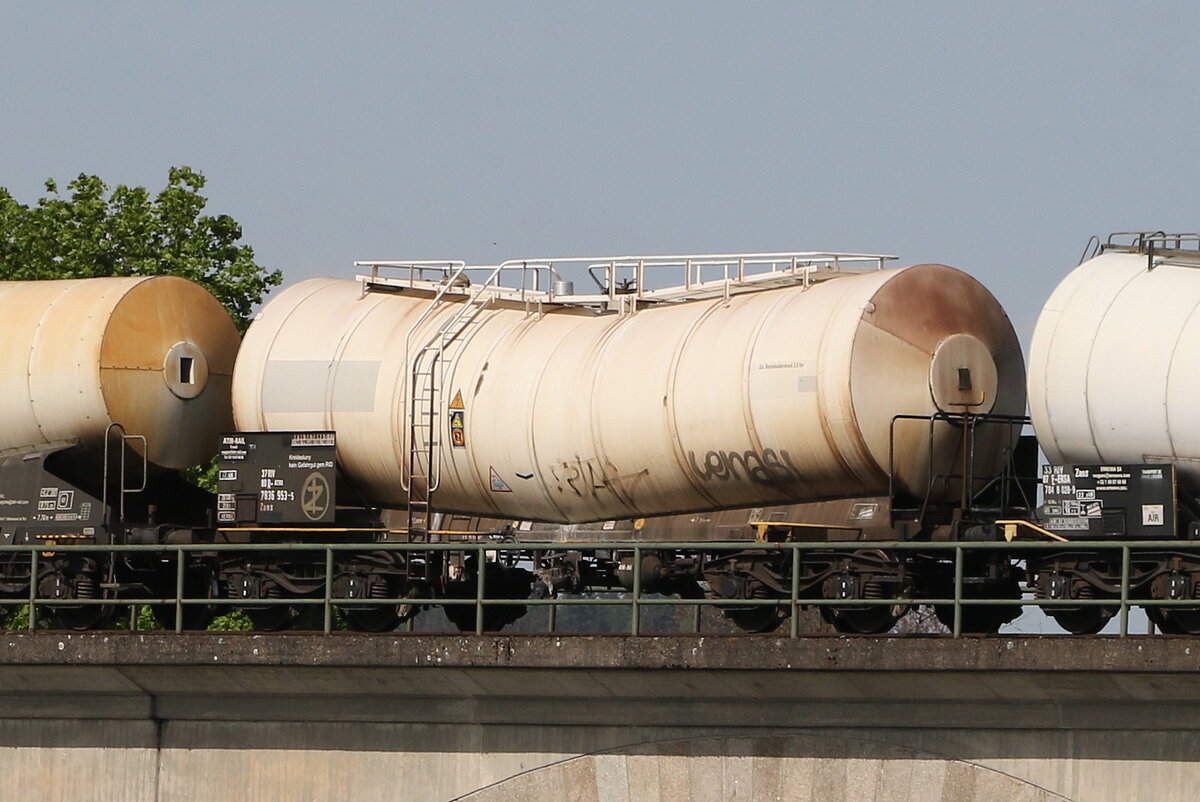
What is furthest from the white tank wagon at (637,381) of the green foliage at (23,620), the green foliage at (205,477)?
the green foliage at (205,477)

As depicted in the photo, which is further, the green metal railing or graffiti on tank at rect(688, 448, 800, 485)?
graffiti on tank at rect(688, 448, 800, 485)

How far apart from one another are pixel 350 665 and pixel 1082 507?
7370 mm

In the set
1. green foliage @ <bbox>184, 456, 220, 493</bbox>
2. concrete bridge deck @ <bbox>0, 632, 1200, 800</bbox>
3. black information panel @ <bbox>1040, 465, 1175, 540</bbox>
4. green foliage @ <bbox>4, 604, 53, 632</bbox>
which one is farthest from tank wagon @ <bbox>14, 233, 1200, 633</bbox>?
green foliage @ <bbox>184, 456, 220, 493</bbox>

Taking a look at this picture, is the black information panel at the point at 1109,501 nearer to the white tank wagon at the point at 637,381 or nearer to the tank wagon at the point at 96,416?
the white tank wagon at the point at 637,381

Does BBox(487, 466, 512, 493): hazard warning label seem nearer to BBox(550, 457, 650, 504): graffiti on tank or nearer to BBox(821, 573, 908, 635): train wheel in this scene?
BBox(550, 457, 650, 504): graffiti on tank

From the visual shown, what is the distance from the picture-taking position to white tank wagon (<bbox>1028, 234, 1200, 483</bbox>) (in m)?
19.3

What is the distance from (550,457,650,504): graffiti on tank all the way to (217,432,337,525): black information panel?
9.49 ft

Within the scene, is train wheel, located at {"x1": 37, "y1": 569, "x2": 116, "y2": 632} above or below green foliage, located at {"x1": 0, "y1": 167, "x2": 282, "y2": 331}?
below

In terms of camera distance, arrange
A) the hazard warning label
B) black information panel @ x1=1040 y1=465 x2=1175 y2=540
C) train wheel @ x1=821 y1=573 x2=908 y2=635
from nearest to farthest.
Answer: black information panel @ x1=1040 y1=465 x2=1175 y2=540, train wheel @ x1=821 y1=573 x2=908 y2=635, the hazard warning label

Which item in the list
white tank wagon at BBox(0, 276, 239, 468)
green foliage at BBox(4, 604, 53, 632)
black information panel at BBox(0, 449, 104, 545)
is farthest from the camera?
green foliage at BBox(4, 604, 53, 632)

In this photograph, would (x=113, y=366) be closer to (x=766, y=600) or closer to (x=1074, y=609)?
(x=766, y=600)

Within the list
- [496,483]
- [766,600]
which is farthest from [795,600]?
[496,483]

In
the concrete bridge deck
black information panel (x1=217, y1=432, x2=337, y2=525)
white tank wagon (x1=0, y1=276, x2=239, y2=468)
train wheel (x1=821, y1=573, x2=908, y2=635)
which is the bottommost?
Result: the concrete bridge deck

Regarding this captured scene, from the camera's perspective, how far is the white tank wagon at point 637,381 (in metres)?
21.0
